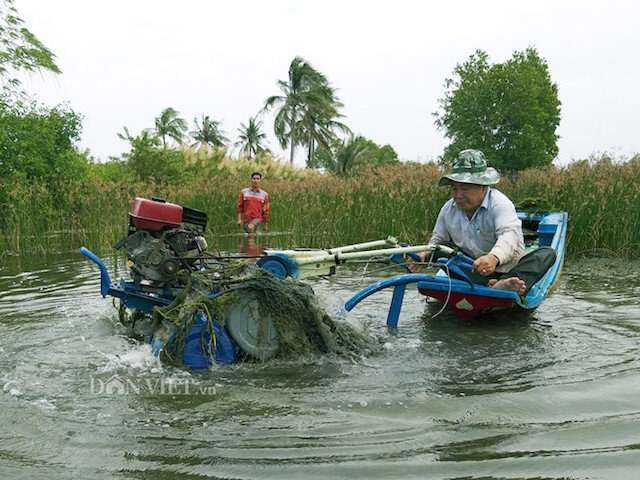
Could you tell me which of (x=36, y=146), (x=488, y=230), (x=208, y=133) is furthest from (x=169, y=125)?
(x=488, y=230)

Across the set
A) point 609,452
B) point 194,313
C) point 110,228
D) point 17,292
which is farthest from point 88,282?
point 609,452

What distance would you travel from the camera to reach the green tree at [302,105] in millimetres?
47781

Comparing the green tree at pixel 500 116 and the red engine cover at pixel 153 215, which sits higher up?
the green tree at pixel 500 116

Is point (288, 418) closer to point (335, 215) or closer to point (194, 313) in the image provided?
point (194, 313)

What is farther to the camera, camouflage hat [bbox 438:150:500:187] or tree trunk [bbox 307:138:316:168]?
tree trunk [bbox 307:138:316:168]

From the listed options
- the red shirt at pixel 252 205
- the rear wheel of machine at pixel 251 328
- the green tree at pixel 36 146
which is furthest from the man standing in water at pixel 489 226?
the green tree at pixel 36 146

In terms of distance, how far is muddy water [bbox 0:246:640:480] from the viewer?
10.2 feet

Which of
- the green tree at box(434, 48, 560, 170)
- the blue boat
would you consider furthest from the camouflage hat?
the green tree at box(434, 48, 560, 170)

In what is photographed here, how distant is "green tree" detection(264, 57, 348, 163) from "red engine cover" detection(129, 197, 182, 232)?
4346 centimetres

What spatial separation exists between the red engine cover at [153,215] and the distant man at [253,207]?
25.1 feet

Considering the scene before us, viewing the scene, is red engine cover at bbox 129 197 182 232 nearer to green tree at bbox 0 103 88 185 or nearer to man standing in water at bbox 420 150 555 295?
man standing in water at bbox 420 150 555 295

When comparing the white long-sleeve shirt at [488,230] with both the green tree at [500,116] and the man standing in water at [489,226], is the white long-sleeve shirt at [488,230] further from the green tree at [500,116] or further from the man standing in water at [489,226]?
the green tree at [500,116]

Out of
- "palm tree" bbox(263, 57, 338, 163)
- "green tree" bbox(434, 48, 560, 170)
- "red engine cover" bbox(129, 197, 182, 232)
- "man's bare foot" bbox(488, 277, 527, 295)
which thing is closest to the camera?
"red engine cover" bbox(129, 197, 182, 232)

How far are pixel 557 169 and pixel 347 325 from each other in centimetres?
779
